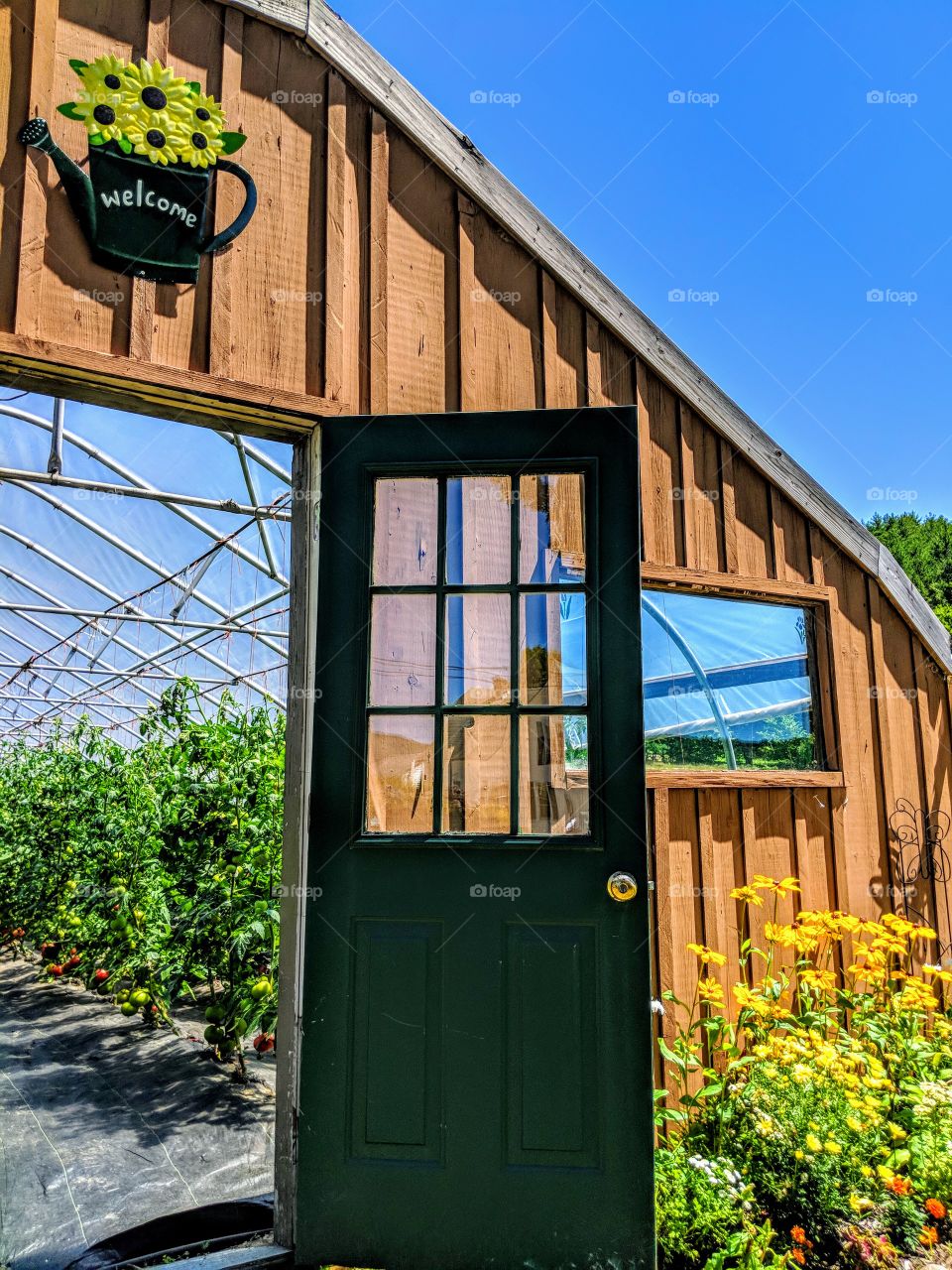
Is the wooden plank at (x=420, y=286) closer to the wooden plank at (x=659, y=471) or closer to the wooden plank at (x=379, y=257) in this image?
the wooden plank at (x=379, y=257)

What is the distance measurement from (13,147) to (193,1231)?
9.99ft

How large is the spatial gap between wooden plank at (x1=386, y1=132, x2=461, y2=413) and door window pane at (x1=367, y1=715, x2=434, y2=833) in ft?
3.50

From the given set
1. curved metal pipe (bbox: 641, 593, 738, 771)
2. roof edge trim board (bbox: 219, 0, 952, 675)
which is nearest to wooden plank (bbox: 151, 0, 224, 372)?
roof edge trim board (bbox: 219, 0, 952, 675)

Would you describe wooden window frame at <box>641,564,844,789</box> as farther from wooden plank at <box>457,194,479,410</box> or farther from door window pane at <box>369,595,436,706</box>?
door window pane at <box>369,595,436,706</box>

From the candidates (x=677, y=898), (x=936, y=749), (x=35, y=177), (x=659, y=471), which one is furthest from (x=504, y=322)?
(x=936, y=749)

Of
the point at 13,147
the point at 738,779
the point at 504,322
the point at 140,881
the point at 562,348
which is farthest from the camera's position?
the point at 140,881

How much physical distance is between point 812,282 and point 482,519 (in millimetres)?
4914

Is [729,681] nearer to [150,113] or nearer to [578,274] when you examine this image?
[578,274]

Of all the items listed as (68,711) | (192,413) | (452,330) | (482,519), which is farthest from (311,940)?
(68,711)

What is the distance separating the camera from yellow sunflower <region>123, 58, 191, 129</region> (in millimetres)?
2273

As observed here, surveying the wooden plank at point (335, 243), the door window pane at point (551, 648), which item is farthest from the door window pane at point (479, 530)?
the wooden plank at point (335, 243)

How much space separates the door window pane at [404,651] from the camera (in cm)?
235

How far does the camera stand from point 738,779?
10.9 ft

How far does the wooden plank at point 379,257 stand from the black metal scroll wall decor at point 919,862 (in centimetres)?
304
